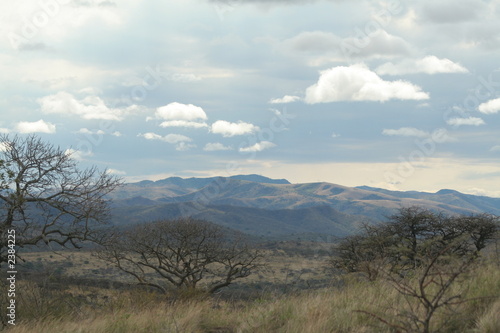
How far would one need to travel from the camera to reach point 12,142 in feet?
78.3

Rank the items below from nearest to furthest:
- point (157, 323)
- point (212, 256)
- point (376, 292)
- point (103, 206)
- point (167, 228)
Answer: point (157, 323) < point (376, 292) < point (103, 206) < point (212, 256) < point (167, 228)

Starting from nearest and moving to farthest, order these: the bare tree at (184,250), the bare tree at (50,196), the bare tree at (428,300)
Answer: the bare tree at (428,300), the bare tree at (50,196), the bare tree at (184,250)

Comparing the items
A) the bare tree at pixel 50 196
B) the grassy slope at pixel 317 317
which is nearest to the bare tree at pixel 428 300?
the grassy slope at pixel 317 317

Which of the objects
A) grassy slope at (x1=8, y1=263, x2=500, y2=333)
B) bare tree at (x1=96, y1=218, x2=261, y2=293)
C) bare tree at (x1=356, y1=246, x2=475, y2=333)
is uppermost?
bare tree at (x1=356, y1=246, x2=475, y2=333)

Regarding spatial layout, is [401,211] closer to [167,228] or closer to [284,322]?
[167,228]

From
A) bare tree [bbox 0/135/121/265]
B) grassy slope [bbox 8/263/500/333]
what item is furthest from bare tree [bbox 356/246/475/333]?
bare tree [bbox 0/135/121/265]

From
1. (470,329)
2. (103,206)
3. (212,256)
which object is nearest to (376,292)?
(470,329)

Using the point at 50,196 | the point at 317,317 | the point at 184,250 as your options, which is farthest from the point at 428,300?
the point at 184,250

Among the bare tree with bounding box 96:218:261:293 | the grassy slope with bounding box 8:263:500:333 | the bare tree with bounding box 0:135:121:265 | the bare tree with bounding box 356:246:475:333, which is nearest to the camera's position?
the bare tree with bounding box 356:246:475:333

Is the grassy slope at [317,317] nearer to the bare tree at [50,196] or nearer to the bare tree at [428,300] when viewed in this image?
the bare tree at [428,300]

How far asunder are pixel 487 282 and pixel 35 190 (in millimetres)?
21676

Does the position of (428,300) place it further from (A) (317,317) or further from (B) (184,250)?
(B) (184,250)

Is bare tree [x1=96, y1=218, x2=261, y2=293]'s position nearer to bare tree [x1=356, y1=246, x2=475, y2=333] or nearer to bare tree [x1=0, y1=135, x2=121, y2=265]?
bare tree [x1=0, y1=135, x2=121, y2=265]

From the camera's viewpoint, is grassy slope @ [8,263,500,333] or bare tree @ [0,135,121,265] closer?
grassy slope @ [8,263,500,333]
